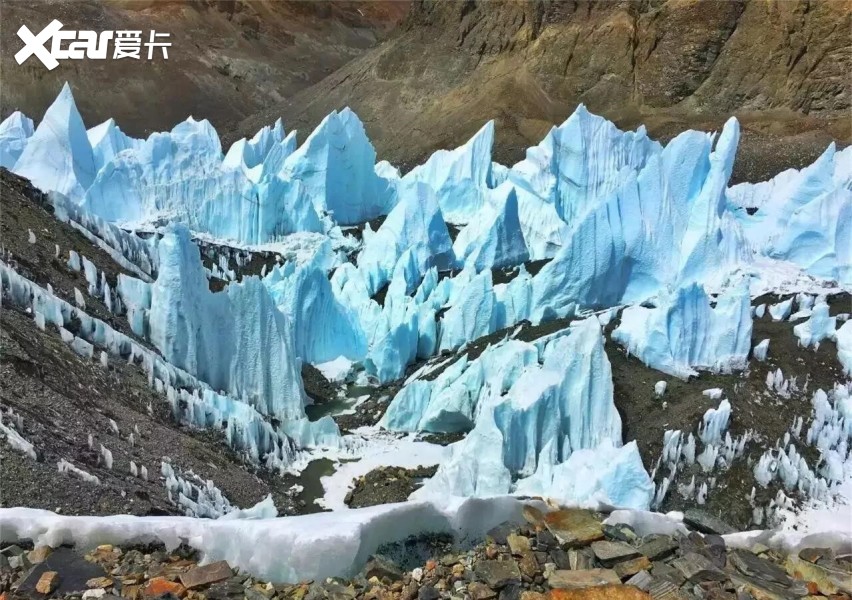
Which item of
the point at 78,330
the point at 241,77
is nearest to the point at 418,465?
the point at 78,330

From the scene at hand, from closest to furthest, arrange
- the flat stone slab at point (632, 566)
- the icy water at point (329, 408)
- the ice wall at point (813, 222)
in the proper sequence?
1. the flat stone slab at point (632, 566)
2. the icy water at point (329, 408)
3. the ice wall at point (813, 222)

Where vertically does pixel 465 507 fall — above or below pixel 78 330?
below

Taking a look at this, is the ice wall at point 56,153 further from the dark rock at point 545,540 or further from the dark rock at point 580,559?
the dark rock at point 580,559

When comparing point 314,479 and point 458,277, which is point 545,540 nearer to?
point 314,479

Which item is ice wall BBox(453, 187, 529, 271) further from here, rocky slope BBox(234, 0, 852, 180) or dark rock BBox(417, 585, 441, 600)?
rocky slope BBox(234, 0, 852, 180)

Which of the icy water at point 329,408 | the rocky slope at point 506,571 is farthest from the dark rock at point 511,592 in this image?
the icy water at point 329,408

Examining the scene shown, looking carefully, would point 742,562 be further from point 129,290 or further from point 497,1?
point 497,1
